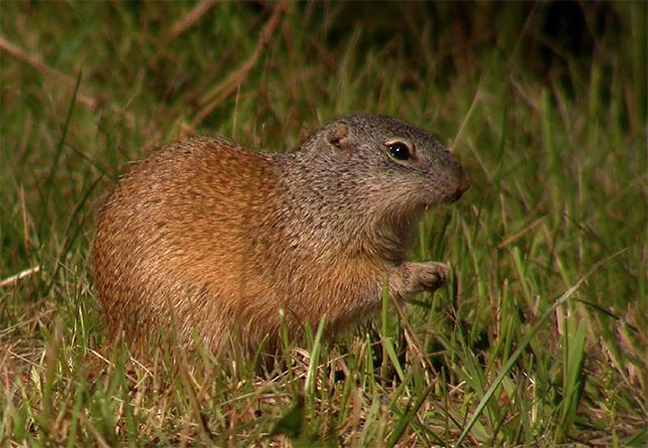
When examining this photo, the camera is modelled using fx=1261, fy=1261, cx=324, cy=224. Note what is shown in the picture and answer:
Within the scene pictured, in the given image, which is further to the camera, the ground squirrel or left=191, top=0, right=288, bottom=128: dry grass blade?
left=191, top=0, right=288, bottom=128: dry grass blade

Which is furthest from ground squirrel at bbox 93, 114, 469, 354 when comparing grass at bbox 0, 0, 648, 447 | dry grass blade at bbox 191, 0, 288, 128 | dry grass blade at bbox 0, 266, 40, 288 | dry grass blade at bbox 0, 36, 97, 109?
dry grass blade at bbox 0, 36, 97, 109

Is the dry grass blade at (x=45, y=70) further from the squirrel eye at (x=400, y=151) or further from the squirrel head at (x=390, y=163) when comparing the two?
the squirrel eye at (x=400, y=151)

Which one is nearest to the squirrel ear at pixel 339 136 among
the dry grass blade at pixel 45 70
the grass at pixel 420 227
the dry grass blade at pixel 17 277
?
the grass at pixel 420 227

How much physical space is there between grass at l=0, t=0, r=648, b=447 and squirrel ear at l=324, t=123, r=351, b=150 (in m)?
0.59

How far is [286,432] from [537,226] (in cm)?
230

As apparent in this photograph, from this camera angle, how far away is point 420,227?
5.00 m

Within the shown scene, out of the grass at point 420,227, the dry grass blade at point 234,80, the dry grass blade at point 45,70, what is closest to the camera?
the grass at point 420,227

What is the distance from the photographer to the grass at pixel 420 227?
11.9ft

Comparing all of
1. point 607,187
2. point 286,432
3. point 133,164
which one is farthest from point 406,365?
point 607,187

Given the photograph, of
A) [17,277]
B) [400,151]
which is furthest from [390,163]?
[17,277]

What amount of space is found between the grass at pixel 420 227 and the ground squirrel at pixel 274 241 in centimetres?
15

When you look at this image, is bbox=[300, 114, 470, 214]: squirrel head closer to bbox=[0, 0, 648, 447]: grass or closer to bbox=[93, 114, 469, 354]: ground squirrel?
bbox=[93, 114, 469, 354]: ground squirrel

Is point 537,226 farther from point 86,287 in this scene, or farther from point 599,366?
point 86,287

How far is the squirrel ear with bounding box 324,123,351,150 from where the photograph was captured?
4484 mm
